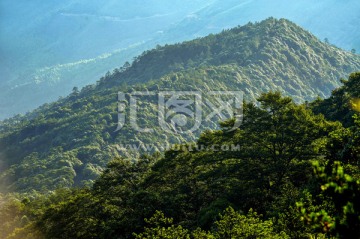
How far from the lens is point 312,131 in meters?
54.5

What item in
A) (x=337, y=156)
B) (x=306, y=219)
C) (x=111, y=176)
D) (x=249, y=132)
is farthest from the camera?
(x=111, y=176)

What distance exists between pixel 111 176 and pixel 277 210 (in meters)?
37.2

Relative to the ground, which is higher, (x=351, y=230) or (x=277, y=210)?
(x=351, y=230)

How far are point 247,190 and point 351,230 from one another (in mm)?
39536

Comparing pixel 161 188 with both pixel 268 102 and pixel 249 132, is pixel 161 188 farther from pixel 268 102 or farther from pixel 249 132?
pixel 268 102

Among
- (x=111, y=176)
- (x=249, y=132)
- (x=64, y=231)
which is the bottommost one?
(x=64, y=231)

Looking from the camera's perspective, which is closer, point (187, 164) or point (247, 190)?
point (247, 190)

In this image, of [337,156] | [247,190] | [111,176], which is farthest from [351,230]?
[111,176]

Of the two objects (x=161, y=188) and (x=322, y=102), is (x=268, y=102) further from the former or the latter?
(x=322, y=102)

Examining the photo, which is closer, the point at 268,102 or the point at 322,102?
the point at 268,102

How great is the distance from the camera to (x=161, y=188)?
64.5 m

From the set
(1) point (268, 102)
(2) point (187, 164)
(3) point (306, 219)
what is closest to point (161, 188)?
(2) point (187, 164)

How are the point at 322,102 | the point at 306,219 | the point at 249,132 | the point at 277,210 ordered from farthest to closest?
1. the point at 322,102
2. the point at 249,132
3. the point at 277,210
4. the point at 306,219

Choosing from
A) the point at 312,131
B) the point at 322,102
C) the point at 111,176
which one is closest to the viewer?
the point at 312,131
